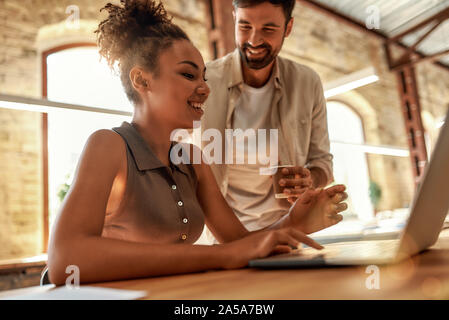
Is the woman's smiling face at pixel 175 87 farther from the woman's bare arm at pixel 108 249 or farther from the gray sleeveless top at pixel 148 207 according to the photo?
the woman's bare arm at pixel 108 249

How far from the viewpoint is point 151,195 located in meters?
1.08

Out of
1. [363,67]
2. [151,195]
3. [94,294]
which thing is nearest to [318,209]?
[151,195]

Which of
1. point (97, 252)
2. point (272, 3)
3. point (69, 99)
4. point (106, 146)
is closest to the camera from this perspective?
point (97, 252)

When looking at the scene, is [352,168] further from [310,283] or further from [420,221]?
[310,283]

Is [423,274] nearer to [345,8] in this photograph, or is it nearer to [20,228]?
[20,228]

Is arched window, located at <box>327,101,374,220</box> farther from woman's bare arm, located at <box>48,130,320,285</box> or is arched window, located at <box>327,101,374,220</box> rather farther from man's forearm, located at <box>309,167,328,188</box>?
woman's bare arm, located at <box>48,130,320,285</box>

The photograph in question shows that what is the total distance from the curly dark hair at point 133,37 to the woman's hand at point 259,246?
2.39ft

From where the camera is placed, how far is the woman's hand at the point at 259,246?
2.52 feet

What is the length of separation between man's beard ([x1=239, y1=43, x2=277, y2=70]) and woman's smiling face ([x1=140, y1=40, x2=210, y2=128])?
62 centimetres

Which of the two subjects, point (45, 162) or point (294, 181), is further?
point (45, 162)

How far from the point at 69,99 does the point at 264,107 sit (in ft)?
11.5

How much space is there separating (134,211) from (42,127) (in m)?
3.80

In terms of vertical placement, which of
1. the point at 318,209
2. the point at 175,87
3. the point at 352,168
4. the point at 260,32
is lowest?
the point at 318,209
